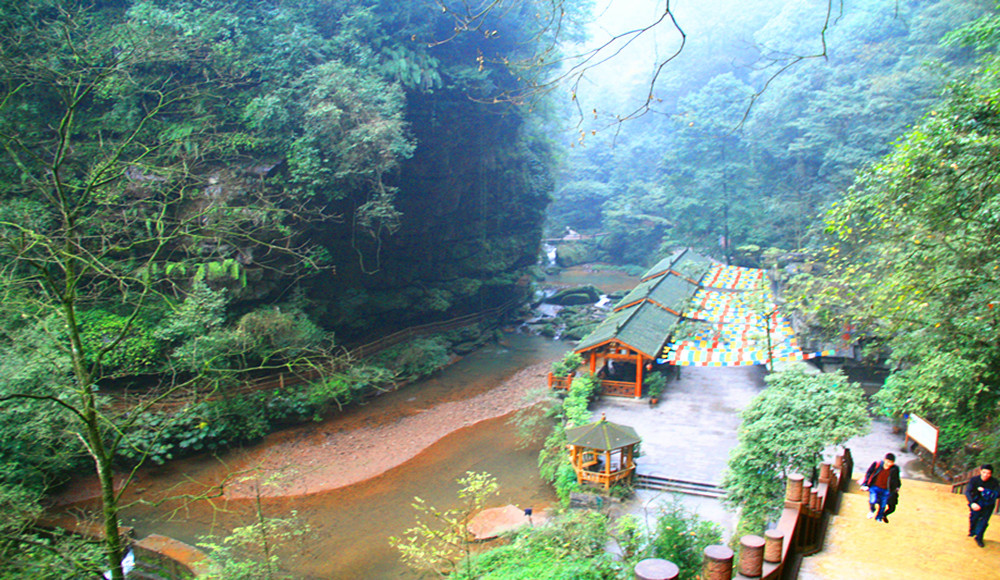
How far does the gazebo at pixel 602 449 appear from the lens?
458 inches

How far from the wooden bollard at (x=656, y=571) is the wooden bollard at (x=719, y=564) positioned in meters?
0.87

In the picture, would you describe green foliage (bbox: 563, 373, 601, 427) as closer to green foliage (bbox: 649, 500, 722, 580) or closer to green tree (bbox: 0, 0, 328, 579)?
green foliage (bbox: 649, 500, 722, 580)

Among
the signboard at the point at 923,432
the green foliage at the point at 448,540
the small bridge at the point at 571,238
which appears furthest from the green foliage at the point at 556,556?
the small bridge at the point at 571,238

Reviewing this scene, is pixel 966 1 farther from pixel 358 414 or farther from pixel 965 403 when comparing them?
pixel 358 414

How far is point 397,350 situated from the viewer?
21.0 m

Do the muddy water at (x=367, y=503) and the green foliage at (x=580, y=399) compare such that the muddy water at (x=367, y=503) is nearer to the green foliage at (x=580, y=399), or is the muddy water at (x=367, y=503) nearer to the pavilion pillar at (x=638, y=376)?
the green foliage at (x=580, y=399)

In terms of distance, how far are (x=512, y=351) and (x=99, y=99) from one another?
16827 mm

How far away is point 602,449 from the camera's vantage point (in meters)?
11.4

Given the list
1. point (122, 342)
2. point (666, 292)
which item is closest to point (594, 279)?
point (666, 292)

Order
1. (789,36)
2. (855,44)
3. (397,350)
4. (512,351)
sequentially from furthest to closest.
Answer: (789,36)
(855,44)
(512,351)
(397,350)

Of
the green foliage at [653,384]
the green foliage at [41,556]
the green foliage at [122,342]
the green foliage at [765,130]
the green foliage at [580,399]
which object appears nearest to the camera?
the green foliage at [41,556]

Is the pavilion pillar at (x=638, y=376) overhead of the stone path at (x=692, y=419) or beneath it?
overhead

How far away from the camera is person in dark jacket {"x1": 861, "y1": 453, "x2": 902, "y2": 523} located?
Result: 7.24 m

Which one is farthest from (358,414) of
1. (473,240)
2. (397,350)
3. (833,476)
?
(833,476)
